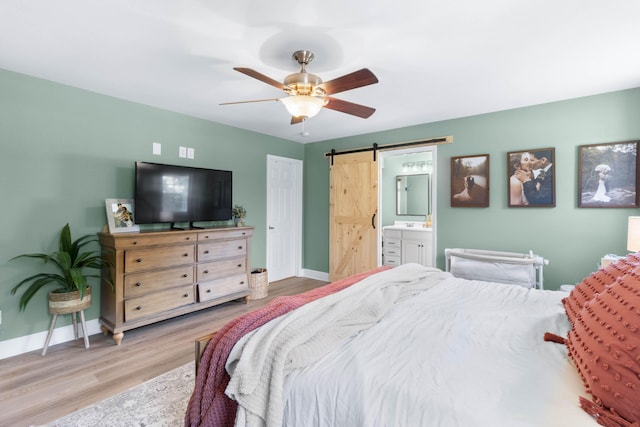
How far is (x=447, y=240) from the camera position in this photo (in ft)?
13.3

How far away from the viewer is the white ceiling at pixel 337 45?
5.94ft

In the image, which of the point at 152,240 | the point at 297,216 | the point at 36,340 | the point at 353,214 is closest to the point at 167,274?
the point at 152,240

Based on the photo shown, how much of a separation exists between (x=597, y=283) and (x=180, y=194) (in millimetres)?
3707

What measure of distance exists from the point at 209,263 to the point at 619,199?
4.37 m

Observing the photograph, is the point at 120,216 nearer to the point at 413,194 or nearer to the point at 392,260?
the point at 392,260

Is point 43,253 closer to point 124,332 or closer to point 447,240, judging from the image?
point 124,332

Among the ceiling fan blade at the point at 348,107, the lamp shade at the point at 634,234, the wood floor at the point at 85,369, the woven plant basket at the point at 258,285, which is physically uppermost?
the ceiling fan blade at the point at 348,107

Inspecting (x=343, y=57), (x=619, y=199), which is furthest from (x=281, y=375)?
(x=619, y=199)

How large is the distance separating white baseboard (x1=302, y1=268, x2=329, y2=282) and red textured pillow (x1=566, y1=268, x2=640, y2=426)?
4176mm

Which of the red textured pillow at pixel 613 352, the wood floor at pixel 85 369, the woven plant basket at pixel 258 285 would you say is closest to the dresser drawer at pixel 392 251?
the woven plant basket at pixel 258 285

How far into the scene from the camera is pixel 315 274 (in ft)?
17.7

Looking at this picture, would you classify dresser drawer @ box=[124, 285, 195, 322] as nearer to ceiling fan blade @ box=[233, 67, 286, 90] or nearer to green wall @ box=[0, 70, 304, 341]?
green wall @ box=[0, 70, 304, 341]

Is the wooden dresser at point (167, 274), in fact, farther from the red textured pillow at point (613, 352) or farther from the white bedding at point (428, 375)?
the red textured pillow at point (613, 352)

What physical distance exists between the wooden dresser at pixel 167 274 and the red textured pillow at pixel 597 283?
3282 millimetres
